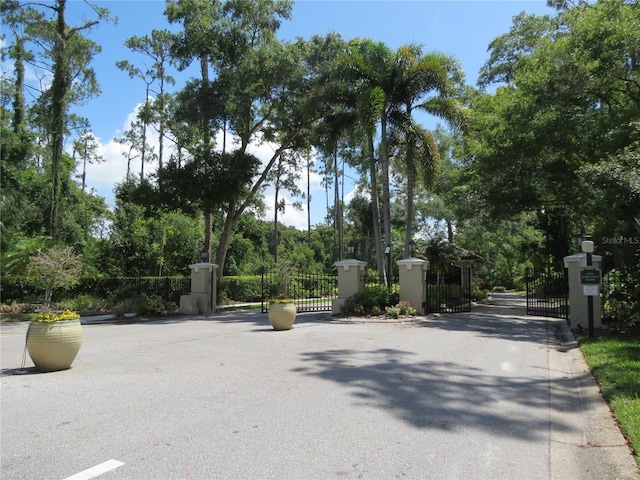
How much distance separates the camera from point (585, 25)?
14180 millimetres

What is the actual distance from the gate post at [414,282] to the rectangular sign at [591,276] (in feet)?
20.2

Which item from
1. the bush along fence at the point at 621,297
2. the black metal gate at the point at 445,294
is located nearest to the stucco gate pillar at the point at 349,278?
the black metal gate at the point at 445,294

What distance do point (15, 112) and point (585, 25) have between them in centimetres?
3059

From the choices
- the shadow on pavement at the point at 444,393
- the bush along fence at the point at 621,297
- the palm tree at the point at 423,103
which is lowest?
the shadow on pavement at the point at 444,393

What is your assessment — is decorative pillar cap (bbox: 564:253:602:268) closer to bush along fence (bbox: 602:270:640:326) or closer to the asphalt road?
bush along fence (bbox: 602:270:640:326)

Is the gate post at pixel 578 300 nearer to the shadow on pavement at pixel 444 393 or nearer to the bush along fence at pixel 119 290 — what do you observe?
the shadow on pavement at pixel 444 393

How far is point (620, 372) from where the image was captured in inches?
283

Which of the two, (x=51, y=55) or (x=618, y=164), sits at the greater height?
(x=51, y=55)

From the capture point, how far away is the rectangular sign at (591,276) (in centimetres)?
1149

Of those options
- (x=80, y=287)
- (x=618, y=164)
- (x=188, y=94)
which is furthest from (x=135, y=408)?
(x=80, y=287)

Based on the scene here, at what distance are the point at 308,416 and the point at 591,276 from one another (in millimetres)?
9385

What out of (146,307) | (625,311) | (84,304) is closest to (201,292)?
(146,307)

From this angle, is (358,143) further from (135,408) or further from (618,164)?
(135,408)

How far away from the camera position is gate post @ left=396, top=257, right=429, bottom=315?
1712 cm
